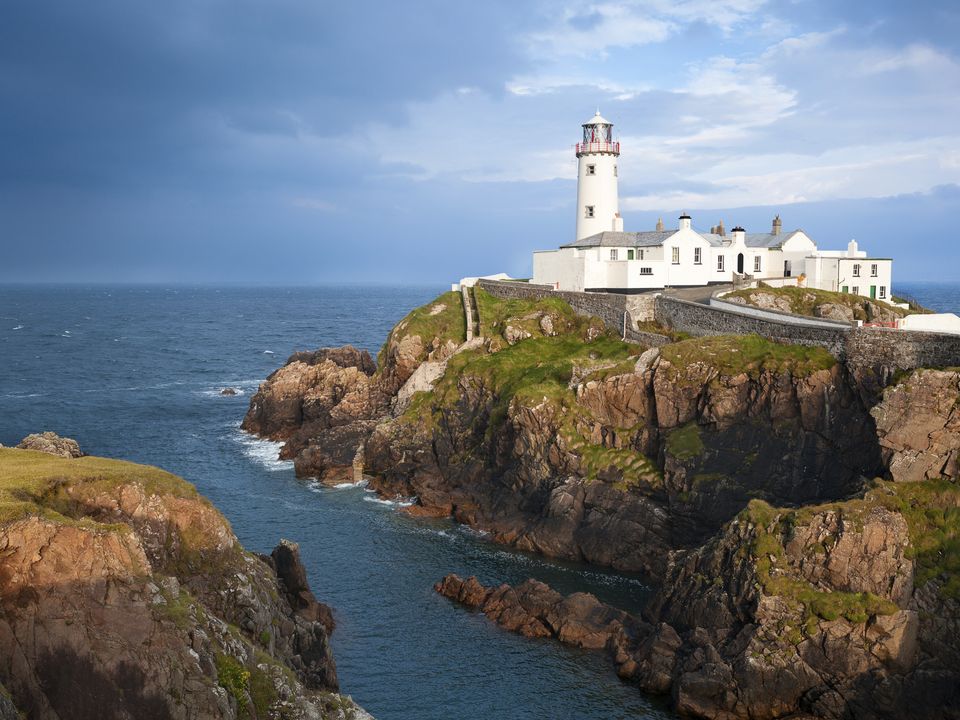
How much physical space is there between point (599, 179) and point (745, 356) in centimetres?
4097

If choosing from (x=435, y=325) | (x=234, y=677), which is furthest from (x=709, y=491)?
(x=435, y=325)

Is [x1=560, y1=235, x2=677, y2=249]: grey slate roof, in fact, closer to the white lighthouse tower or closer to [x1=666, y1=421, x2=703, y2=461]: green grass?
the white lighthouse tower

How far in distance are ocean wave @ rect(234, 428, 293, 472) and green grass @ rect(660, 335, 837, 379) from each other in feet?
105

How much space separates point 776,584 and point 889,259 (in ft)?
158

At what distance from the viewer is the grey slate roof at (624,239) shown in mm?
82625

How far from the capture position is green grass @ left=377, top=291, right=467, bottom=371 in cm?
8188

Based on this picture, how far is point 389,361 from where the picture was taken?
266 ft

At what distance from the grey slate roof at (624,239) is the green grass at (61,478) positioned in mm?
56900

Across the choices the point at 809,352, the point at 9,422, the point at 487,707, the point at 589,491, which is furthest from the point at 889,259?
the point at 9,422

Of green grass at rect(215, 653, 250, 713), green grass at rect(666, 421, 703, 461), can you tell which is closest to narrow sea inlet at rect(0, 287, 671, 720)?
green grass at rect(666, 421, 703, 461)

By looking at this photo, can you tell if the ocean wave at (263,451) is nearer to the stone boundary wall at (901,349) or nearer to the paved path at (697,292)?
the paved path at (697,292)

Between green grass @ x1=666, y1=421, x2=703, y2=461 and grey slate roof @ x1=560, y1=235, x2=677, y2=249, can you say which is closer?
green grass @ x1=666, y1=421, x2=703, y2=461

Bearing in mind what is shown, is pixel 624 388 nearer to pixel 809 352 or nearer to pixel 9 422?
pixel 809 352

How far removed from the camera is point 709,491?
5209 cm
